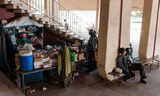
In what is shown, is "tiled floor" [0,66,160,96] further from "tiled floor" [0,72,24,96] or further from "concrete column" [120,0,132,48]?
"concrete column" [120,0,132,48]

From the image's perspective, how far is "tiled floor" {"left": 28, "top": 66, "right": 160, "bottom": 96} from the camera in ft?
17.4

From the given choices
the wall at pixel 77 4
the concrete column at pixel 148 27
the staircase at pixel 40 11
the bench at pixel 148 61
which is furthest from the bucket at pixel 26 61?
the wall at pixel 77 4

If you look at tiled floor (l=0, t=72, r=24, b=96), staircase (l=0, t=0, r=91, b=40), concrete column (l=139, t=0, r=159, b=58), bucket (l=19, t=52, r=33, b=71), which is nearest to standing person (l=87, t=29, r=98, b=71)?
staircase (l=0, t=0, r=91, b=40)

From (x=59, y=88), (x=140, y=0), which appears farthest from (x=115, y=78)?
(x=140, y=0)

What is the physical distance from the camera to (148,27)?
24.5ft

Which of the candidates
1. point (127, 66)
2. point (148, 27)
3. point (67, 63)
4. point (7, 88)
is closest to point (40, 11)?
point (67, 63)

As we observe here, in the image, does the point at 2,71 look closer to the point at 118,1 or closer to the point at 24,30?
the point at 24,30

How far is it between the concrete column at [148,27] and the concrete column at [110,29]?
1439 mm

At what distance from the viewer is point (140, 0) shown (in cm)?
1241

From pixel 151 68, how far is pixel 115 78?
6.36 feet

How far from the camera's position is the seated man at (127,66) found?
603 cm

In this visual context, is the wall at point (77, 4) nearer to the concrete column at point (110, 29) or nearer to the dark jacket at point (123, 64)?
the concrete column at point (110, 29)

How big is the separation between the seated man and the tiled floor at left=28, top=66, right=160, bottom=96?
0.20 m

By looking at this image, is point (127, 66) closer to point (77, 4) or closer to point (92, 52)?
point (92, 52)
